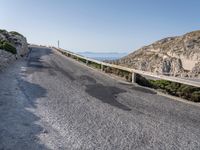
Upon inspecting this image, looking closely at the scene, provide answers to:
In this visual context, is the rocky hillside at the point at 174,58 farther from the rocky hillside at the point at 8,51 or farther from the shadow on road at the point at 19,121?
the shadow on road at the point at 19,121

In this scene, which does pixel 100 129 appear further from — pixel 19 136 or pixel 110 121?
pixel 19 136

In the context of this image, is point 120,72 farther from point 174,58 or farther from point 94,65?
point 174,58

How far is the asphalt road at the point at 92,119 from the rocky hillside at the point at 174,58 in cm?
7301

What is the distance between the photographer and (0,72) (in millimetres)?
16969

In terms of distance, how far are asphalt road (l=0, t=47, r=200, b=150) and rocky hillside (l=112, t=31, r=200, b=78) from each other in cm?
7301

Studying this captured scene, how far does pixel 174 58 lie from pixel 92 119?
3735 inches

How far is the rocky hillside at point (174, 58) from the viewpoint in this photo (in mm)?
91794

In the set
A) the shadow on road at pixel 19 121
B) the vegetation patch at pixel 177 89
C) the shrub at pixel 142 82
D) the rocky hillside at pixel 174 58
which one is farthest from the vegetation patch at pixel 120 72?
the rocky hillside at pixel 174 58

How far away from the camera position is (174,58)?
323 ft

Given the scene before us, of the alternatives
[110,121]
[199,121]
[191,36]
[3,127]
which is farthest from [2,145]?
[191,36]

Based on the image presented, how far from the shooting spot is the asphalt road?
6355 mm

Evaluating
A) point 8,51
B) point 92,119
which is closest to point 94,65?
point 8,51

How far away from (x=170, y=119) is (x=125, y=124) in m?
1.62

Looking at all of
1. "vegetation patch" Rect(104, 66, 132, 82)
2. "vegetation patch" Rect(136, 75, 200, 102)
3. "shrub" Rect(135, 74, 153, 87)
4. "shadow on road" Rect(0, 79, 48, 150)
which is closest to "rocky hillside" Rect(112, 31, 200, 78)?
"vegetation patch" Rect(104, 66, 132, 82)
